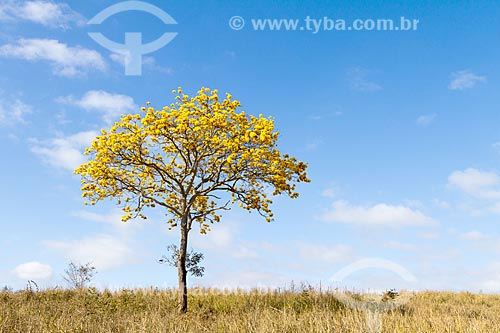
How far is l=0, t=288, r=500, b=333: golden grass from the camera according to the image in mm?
11844

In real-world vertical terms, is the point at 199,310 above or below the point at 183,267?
below

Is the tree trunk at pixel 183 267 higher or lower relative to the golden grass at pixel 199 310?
higher

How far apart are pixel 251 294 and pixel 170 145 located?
7.25m

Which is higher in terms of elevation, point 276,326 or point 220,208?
point 220,208

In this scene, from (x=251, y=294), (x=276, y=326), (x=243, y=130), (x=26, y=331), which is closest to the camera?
(x=276, y=326)

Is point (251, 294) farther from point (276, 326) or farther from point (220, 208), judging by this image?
point (276, 326)

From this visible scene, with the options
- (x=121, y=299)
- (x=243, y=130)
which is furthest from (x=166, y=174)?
(x=121, y=299)

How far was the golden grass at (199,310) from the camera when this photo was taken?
1184 cm

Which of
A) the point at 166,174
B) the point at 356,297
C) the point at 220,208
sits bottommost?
the point at 356,297

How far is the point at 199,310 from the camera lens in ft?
59.0

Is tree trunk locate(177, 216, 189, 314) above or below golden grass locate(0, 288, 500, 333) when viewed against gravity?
above

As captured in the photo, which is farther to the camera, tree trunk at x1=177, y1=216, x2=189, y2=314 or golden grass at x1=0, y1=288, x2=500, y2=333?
tree trunk at x1=177, y1=216, x2=189, y2=314

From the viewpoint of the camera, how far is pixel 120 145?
17531 millimetres

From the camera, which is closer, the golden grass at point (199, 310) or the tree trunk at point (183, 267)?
the golden grass at point (199, 310)
